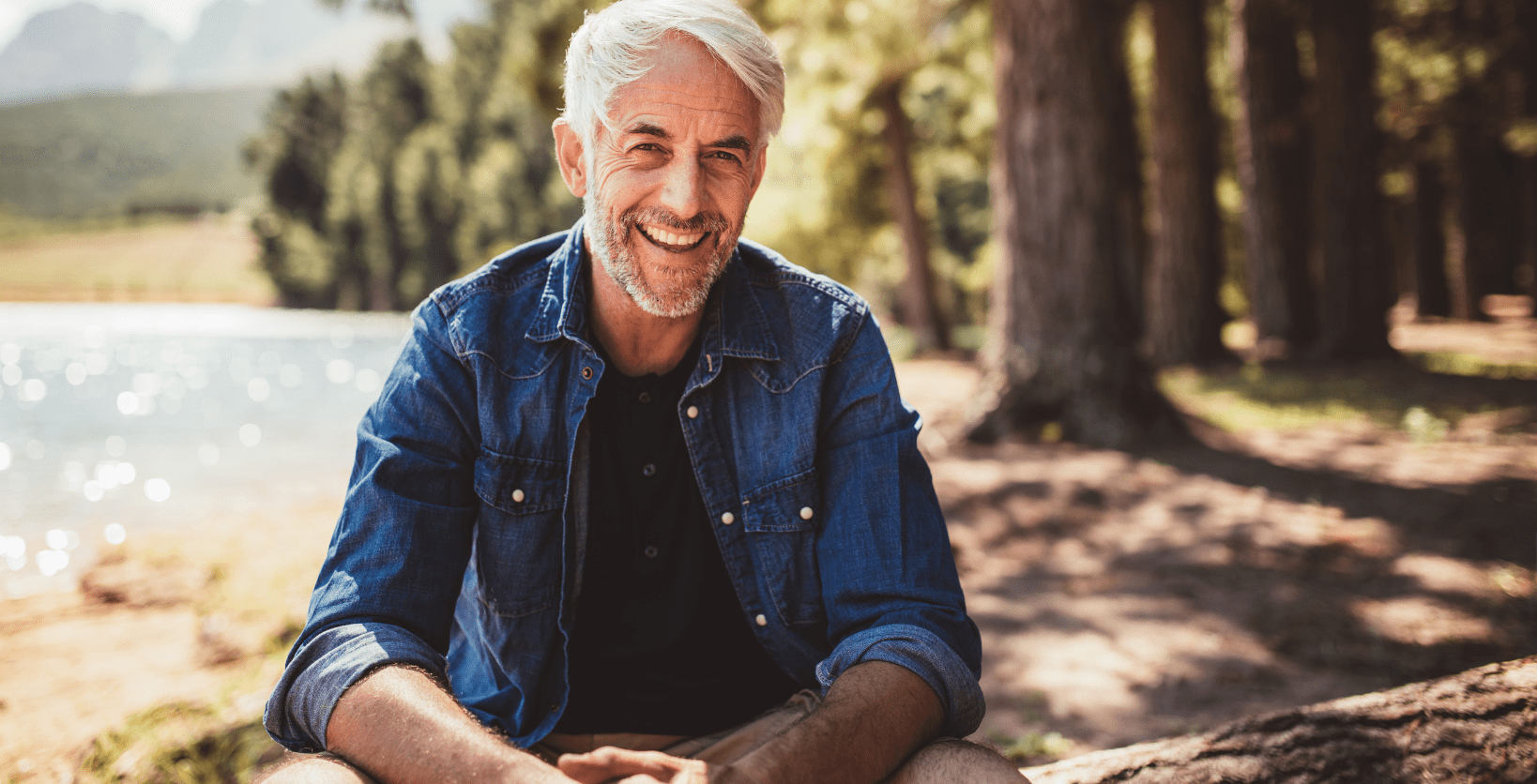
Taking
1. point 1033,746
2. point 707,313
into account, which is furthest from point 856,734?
point 1033,746

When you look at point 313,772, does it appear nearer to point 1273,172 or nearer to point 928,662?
point 928,662

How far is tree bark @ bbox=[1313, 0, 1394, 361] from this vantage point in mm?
11469

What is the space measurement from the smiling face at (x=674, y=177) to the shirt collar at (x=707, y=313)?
0.07 metres

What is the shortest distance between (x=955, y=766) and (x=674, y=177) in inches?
49.8

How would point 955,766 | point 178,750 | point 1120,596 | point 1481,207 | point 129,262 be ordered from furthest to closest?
point 129,262
point 1481,207
point 1120,596
point 178,750
point 955,766

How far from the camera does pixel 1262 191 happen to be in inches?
479

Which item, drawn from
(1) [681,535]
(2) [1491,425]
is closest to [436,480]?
(1) [681,535]

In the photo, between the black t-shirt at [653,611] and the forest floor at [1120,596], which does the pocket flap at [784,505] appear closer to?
the black t-shirt at [653,611]

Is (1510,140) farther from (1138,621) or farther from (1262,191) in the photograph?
(1138,621)

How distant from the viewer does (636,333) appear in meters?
2.06

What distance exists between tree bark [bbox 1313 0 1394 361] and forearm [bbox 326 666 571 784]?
12.8m

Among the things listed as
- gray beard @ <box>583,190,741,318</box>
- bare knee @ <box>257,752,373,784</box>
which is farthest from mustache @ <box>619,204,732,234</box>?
bare knee @ <box>257,752,373,784</box>

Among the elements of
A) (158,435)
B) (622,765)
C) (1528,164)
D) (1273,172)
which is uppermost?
(1273,172)

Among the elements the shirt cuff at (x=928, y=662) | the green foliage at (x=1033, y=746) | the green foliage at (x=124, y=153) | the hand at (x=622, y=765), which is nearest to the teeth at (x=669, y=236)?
the shirt cuff at (x=928, y=662)
